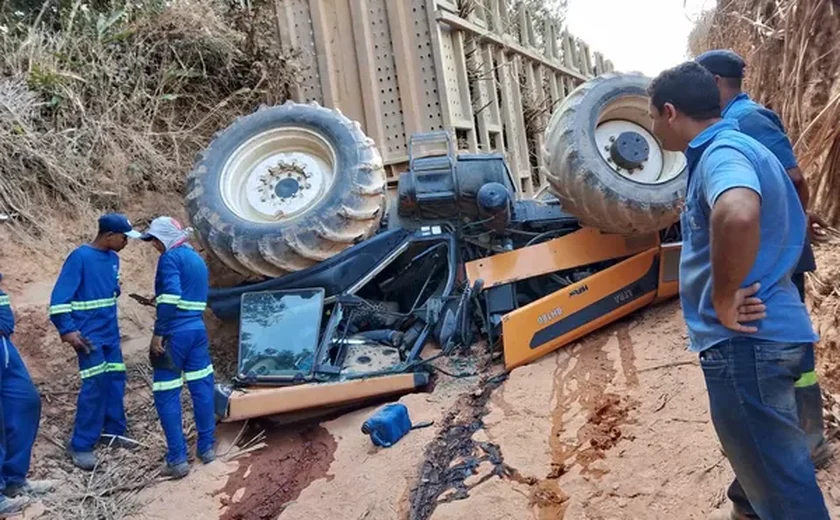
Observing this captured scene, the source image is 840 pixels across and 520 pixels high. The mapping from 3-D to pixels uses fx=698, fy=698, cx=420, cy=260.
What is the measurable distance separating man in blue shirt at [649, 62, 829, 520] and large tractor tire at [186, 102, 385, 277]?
2.83 m

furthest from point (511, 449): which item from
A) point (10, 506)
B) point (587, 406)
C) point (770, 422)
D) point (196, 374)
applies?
point (10, 506)

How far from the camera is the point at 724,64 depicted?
2.43 metres

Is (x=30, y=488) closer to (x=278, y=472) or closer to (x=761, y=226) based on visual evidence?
(x=278, y=472)

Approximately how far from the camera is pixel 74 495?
3.41 m

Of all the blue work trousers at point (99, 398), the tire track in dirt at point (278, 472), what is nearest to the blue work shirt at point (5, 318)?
the blue work trousers at point (99, 398)

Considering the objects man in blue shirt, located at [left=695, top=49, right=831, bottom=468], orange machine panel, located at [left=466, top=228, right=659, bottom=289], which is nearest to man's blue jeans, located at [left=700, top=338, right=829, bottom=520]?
man in blue shirt, located at [left=695, top=49, right=831, bottom=468]

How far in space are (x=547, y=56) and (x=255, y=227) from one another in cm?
649

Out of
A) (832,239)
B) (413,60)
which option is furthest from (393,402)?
(413,60)

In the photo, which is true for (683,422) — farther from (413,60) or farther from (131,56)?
(131,56)

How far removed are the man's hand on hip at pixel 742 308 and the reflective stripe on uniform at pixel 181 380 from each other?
285 centimetres

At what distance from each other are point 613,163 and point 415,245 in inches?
52.5

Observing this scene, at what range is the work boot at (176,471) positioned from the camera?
355 cm

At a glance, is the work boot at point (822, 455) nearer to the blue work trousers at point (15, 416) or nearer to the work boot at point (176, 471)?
the work boot at point (176, 471)

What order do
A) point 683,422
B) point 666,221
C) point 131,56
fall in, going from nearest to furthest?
1. point 683,422
2. point 666,221
3. point 131,56
